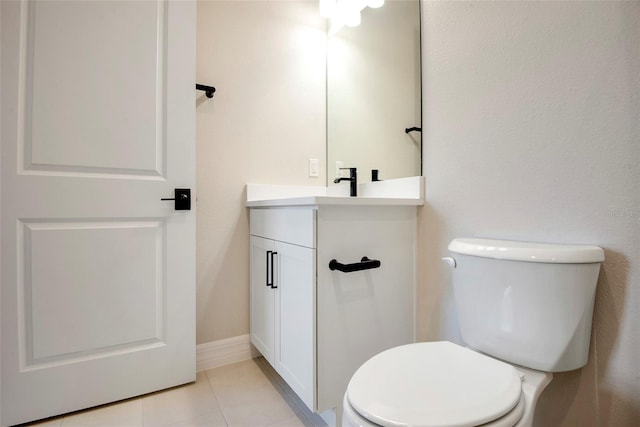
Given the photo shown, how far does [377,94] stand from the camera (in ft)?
5.75

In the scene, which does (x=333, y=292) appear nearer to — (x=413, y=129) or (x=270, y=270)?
(x=270, y=270)

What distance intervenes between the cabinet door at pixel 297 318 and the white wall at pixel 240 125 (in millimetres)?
463

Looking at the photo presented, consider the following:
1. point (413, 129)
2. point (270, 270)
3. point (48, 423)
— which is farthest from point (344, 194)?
point (48, 423)

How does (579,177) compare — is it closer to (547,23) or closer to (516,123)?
(516,123)

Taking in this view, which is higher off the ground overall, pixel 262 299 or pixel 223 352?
pixel 262 299

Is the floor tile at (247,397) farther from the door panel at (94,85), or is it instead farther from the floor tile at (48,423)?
the door panel at (94,85)

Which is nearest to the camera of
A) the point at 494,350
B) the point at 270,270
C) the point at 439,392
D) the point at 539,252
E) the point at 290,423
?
the point at 439,392

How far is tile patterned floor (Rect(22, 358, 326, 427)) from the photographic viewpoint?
3.90ft

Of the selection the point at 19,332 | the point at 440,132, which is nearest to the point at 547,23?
the point at 440,132

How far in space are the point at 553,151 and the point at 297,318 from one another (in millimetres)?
1029

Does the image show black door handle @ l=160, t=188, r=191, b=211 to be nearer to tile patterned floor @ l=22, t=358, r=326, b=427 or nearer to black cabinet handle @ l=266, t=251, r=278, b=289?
black cabinet handle @ l=266, t=251, r=278, b=289

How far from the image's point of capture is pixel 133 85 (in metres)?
1.33

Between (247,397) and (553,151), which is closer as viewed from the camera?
(553,151)

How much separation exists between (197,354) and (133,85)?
1328mm
